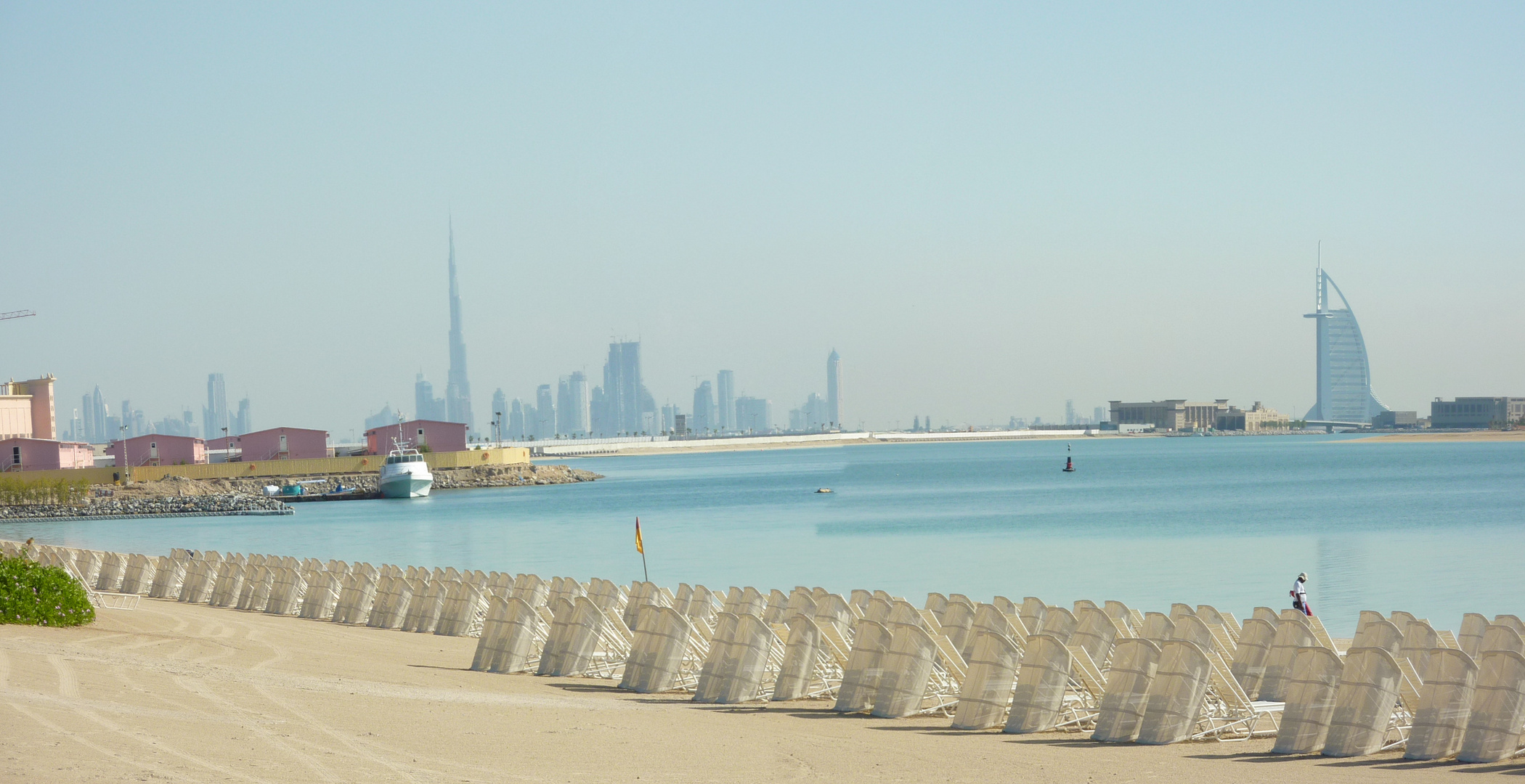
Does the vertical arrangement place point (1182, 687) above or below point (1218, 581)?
above

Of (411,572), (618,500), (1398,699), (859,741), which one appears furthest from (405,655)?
(618,500)

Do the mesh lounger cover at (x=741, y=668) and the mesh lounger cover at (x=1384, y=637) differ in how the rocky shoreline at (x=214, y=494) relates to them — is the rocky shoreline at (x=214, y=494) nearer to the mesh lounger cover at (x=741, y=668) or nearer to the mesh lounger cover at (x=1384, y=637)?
the mesh lounger cover at (x=741, y=668)

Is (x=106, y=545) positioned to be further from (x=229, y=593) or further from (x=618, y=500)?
(x=618, y=500)

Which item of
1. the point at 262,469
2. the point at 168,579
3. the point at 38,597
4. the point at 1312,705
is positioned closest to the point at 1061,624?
the point at 1312,705

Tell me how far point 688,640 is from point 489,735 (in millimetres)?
3923

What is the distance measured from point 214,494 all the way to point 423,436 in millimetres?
23248

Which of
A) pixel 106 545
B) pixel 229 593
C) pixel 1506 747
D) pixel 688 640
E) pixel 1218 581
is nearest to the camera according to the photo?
pixel 1506 747

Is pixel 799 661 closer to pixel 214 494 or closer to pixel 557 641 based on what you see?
pixel 557 641

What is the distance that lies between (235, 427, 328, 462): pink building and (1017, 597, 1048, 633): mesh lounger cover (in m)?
98.7

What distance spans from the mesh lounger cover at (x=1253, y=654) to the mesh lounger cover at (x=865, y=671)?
10.7 ft

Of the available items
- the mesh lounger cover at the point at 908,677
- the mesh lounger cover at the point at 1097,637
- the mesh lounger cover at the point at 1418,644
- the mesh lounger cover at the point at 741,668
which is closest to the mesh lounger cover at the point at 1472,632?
the mesh lounger cover at the point at 1418,644

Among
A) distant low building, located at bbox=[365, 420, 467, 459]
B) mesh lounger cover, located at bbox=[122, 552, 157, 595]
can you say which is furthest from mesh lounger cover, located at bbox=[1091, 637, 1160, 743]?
distant low building, located at bbox=[365, 420, 467, 459]

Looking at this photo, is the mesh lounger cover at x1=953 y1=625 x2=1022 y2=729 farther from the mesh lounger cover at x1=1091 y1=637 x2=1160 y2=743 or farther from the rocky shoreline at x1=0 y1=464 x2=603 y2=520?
the rocky shoreline at x1=0 y1=464 x2=603 y2=520

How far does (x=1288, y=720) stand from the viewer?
9.66 meters
